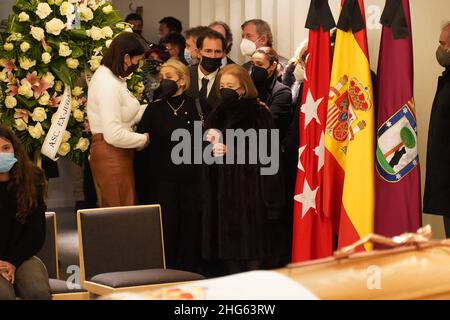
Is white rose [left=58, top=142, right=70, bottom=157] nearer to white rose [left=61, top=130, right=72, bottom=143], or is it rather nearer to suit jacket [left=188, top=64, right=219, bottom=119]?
white rose [left=61, top=130, right=72, bottom=143]

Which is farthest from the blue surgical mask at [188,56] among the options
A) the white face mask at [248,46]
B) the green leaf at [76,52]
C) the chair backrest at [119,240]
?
the chair backrest at [119,240]

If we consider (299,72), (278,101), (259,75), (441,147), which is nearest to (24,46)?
(259,75)

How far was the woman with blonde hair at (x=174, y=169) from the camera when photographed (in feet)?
19.0

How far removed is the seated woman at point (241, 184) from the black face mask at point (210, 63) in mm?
572

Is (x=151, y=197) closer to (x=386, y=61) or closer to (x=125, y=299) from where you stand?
(x=386, y=61)

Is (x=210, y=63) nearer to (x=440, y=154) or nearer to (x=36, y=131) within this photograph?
(x=36, y=131)

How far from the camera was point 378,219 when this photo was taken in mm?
5234

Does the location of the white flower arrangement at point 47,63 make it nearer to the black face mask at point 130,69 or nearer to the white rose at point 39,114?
the white rose at point 39,114

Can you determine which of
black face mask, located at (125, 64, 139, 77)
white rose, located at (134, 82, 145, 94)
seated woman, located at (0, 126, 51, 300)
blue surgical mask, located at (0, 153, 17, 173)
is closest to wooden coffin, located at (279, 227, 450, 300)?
seated woman, located at (0, 126, 51, 300)

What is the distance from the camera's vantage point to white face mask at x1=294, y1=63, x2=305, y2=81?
5790mm

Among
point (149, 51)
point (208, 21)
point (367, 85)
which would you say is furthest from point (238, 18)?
point (367, 85)

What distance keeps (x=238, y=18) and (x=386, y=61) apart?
2637 mm

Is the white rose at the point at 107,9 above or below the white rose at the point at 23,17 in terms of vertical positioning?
above

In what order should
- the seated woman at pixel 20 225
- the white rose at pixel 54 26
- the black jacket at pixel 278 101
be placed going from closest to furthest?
the seated woman at pixel 20 225
the black jacket at pixel 278 101
the white rose at pixel 54 26
